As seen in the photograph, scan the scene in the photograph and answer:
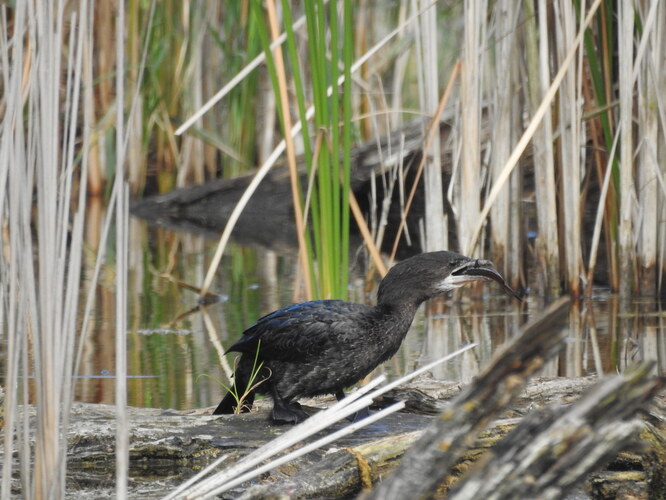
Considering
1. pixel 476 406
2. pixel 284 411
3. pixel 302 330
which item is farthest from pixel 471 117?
pixel 476 406

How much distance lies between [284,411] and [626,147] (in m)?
2.44

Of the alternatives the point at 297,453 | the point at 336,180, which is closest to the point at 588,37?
the point at 336,180

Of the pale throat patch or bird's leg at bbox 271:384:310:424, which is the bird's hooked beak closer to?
the pale throat patch

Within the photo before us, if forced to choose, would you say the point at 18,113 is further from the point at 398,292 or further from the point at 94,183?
the point at 94,183

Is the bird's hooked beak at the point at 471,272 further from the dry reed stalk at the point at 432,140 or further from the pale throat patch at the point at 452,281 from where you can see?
the dry reed stalk at the point at 432,140

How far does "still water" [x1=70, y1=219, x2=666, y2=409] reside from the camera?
4023 mm

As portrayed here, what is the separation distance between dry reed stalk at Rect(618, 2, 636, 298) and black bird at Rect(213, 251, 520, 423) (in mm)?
1708

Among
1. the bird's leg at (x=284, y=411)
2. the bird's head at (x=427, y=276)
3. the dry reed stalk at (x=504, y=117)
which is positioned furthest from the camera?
the dry reed stalk at (x=504, y=117)

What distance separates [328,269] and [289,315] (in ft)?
3.11

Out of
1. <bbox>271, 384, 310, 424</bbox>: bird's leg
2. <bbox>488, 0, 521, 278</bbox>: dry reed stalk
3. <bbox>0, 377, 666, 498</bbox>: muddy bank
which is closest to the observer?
<bbox>0, 377, 666, 498</bbox>: muddy bank

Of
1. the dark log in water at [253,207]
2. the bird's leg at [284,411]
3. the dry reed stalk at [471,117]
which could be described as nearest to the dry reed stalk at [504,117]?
the dry reed stalk at [471,117]

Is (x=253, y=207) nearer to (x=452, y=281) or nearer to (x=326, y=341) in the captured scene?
(x=452, y=281)

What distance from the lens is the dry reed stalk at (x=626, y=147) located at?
444 cm

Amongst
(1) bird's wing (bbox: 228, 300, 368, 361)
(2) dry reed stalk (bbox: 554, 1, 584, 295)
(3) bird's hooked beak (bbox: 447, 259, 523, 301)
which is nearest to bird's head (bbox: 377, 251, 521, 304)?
(3) bird's hooked beak (bbox: 447, 259, 523, 301)
